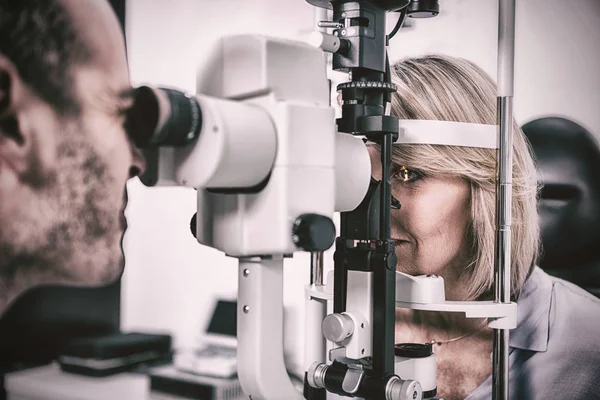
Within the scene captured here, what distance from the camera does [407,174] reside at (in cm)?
88

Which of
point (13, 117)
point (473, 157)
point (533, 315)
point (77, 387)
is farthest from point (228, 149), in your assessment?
point (77, 387)

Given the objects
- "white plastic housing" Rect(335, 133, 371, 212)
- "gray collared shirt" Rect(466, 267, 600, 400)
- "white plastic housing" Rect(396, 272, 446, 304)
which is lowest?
"gray collared shirt" Rect(466, 267, 600, 400)

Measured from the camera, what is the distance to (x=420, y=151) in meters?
0.85

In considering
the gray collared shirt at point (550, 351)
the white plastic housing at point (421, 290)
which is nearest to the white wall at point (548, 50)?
the gray collared shirt at point (550, 351)

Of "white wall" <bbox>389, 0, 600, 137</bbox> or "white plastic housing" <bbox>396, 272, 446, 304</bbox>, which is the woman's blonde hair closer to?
"white wall" <bbox>389, 0, 600, 137</bbox>

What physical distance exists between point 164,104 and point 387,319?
0.33m

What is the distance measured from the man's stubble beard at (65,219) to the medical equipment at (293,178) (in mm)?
1033

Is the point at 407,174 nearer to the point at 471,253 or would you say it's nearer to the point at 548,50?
the point at 471,253

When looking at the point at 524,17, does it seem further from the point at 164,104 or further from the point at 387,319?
the point at 164,104

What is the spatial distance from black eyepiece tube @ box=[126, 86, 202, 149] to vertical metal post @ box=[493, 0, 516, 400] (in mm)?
443

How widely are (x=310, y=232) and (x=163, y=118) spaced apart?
17cm

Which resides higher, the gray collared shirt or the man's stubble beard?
the man's stubble beard

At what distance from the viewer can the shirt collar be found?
37.4 inches

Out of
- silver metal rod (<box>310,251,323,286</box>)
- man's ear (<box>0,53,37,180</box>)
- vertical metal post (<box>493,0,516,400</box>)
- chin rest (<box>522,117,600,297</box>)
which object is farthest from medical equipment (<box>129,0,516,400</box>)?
man's ear (<box>0,53,37,180</box>)
